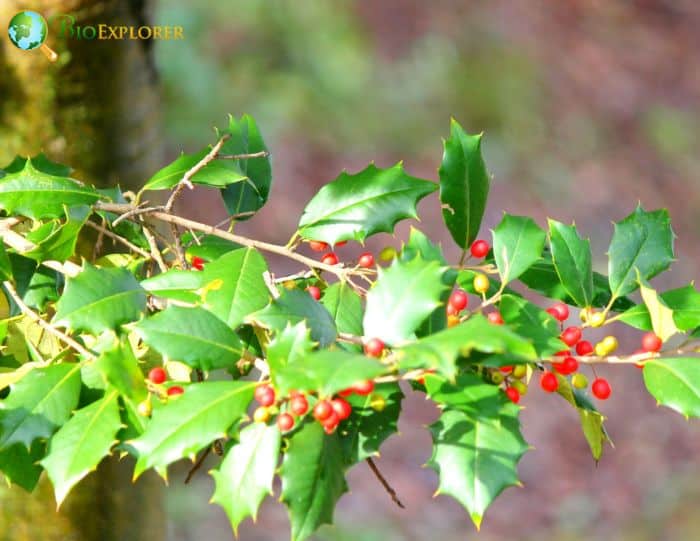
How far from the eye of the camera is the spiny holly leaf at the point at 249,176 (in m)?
1.09

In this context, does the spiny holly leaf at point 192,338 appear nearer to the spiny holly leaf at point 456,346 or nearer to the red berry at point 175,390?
the red berry at point 175,390

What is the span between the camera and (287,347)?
0.73m

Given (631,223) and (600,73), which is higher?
(631,223)

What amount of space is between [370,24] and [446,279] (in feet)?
14.6

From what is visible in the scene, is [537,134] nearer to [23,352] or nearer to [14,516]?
[14,516]

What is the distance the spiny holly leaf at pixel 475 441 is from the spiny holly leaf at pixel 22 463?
392mm

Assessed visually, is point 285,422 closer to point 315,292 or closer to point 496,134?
point 315,292

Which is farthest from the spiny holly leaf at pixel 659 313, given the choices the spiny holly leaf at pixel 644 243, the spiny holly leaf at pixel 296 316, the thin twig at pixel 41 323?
the thin twig at pixel 41 323

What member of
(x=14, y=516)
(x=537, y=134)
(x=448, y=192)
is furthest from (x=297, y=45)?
(x=448, y=192)

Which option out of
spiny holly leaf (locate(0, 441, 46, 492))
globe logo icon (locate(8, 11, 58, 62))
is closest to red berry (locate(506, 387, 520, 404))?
spiny holly leaf (locate(0, 441, 46, 492))

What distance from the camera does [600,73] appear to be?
5203mm

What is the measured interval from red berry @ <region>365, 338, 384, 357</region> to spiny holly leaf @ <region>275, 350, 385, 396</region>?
0.25ft

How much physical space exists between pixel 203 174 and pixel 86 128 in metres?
0.65

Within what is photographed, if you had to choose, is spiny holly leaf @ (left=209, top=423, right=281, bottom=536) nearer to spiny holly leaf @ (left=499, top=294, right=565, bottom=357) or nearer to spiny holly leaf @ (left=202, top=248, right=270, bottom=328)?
spiny holly leaf @ (left=202, top=248, right=270, bottom=328)
